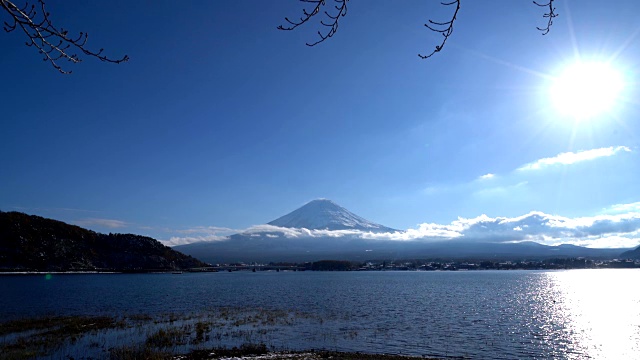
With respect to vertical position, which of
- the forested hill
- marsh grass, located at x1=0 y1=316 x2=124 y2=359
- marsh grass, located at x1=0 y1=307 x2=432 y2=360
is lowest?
marsh grass, located at x1=0 y1=307 x2=432 y2=360

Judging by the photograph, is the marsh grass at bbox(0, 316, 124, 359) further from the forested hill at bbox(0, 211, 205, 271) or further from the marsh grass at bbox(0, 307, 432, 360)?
the forested hill at bbox(0, 211, 205, 271)

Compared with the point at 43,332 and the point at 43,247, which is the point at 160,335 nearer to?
the point at 43,332

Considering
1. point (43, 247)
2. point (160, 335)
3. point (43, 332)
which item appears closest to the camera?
point (160, 335)

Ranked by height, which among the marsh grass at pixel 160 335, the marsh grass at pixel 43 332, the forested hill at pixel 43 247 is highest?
the forested hill at pixel 43 247

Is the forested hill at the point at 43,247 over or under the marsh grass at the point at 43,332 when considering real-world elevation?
over

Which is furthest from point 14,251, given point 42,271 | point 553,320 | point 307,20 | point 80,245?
point 307,20

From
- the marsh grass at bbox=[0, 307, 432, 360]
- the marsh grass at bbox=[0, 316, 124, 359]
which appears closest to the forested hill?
the marsh grass at bbox=[0, 316, 124, 359]

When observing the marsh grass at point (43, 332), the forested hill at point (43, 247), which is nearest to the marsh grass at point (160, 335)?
the marsh grass at point (43, 332)

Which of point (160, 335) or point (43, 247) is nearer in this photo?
point (160, 335)

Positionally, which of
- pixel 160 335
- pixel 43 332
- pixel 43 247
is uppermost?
pixel 43 247

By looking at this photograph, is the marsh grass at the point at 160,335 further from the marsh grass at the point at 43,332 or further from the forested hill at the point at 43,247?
the forested hill at the point at 43,247

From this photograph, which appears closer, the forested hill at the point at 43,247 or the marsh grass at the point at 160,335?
the marsh grass at the point at 160,335

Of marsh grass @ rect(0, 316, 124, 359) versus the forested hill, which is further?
the forested hill

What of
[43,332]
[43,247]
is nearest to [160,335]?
[43,332]
